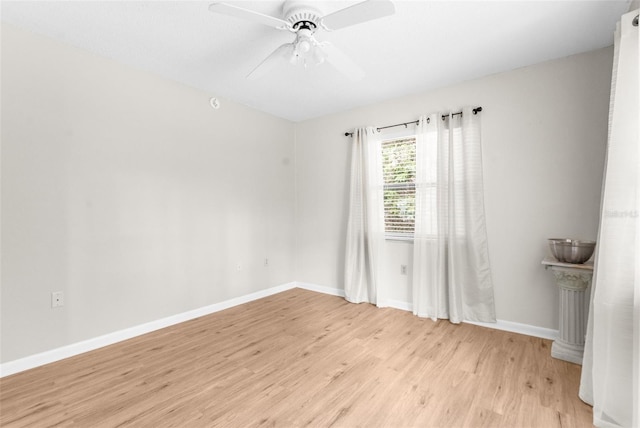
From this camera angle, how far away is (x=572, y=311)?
230 cm

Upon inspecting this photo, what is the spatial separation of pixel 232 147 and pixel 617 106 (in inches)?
137

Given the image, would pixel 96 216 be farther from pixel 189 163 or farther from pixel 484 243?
pixel 484 243

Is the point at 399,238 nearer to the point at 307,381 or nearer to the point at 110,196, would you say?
the point at 307,381

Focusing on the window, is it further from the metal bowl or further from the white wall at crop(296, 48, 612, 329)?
the metal bowl

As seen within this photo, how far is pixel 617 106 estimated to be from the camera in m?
1.66

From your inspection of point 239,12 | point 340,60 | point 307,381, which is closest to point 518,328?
point 307,381

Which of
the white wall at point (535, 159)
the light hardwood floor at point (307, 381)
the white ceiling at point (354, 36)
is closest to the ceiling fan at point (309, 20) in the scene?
the white ceiling at point (354, 36)

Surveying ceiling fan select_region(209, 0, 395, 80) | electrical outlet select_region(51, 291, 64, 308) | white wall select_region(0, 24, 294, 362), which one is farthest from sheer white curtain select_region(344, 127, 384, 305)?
electrical outlet select_region(51, 291, 64, 308)

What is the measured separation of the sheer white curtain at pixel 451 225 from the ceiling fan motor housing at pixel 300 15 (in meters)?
1.85

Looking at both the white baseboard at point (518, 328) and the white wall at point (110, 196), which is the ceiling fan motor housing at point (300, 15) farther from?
the white baseboard at point (518, 328)

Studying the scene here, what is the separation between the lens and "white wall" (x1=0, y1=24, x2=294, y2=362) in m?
2.21

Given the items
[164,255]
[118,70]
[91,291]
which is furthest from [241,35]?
[91,291]

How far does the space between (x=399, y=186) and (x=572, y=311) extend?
6.59 feet

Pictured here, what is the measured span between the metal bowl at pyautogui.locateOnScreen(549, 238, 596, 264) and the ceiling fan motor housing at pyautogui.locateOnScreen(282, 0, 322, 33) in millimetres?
2511
